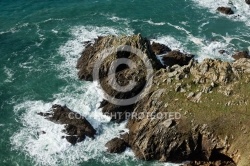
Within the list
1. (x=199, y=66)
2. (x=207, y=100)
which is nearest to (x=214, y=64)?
(x=199, y=66)

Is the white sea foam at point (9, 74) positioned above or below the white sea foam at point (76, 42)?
below

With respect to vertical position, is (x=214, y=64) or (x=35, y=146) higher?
(x=214, y=64)

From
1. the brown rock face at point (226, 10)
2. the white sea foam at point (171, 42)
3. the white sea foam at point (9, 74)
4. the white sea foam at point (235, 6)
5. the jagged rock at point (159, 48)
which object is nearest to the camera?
the white sea foam at point (9, 74)

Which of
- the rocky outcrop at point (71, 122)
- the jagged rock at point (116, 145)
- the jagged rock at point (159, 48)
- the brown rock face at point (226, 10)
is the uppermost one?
the brown rock face at point (226, 10)

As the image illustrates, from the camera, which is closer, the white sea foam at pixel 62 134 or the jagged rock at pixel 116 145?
the white sea foam at pixel 62 134

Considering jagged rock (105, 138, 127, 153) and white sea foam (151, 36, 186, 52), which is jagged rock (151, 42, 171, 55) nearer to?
white sea foam (151, 36, 186, 52)

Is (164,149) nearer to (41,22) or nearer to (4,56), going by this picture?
(4,56)

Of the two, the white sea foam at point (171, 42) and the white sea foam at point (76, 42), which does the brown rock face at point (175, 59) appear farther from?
the white sea foam at point (76, 42)

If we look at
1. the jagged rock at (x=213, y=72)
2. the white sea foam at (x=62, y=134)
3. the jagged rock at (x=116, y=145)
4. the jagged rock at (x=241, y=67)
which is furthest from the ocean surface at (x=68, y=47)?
the jagged rock at (x=213, y=72)
